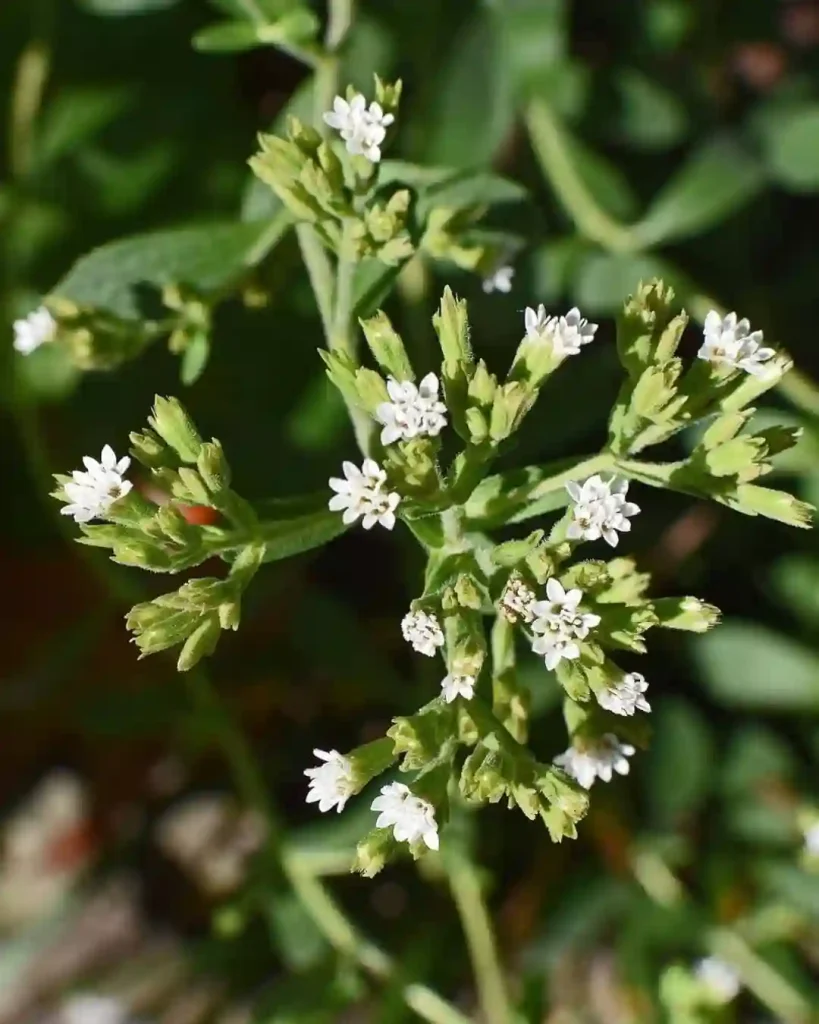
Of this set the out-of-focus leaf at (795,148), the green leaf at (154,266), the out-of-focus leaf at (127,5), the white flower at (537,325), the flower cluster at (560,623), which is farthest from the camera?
the out-of-focus leaf at (795,148)

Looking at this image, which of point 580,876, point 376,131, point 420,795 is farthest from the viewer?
point 580,876

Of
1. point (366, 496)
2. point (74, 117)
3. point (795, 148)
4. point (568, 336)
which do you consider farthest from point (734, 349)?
point (74, 117)

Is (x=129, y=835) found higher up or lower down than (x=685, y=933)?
higher up

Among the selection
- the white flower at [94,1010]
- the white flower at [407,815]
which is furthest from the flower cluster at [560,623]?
the white flower at [94,1010]

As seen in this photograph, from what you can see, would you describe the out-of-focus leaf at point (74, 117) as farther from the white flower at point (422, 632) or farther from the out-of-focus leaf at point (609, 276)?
the white flower at point (422, 632)

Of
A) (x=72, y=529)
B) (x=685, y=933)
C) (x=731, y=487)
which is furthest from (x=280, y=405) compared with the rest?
(x=685, y=933)

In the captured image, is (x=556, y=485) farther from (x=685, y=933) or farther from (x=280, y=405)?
(x=685, y=933)

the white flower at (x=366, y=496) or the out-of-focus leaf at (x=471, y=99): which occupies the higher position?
the out-of-focus leaf at (x=471, y=99)

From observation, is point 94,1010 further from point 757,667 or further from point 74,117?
point 74,117
